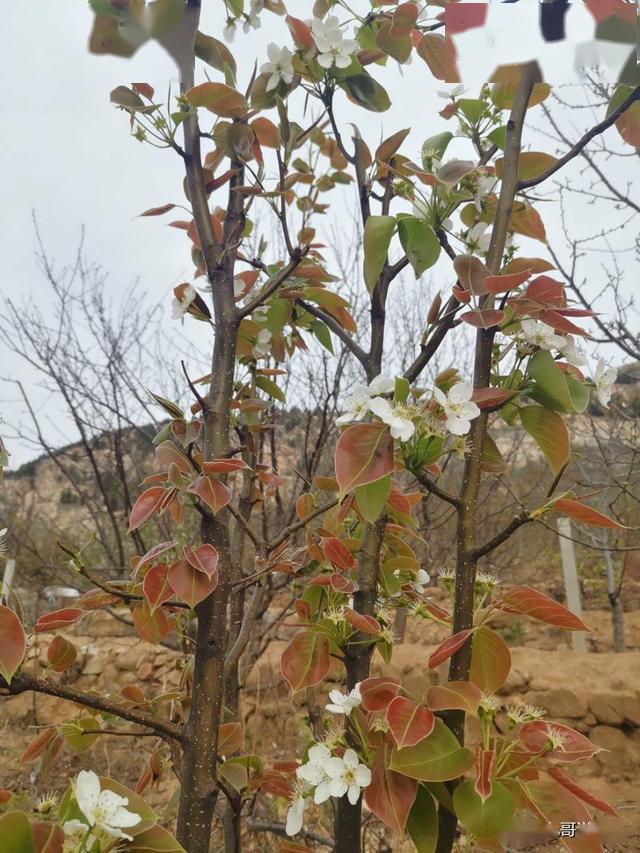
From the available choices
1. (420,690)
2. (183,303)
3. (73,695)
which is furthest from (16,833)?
(420,690)

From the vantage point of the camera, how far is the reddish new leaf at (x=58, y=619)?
74 cm

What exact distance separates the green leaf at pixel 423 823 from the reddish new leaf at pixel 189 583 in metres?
0.28

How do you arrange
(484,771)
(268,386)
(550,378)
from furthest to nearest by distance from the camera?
(268,386) → (550,378) → (484,771)

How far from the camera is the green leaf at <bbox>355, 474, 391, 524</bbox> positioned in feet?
2.03

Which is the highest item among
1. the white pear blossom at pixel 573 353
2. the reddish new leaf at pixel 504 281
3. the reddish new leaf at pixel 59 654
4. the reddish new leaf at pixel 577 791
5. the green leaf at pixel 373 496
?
the reddish new leaf at pixel 504 281

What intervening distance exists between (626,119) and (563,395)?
424mm

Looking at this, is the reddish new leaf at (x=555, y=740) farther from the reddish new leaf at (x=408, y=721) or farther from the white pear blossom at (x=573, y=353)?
the white pear blossom at (x=573, y=353)

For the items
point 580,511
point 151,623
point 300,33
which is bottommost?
point 151,623

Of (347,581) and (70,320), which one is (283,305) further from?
(70,320)

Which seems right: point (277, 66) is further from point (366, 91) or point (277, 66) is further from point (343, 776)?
point (343, 776)

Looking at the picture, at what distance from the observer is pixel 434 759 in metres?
0.56

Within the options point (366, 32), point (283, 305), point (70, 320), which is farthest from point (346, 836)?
point (70, 320)

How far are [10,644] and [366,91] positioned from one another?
32.7 inches

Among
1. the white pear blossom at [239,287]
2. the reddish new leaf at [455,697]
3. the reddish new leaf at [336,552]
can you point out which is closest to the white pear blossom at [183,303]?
the white pear blossom at [239,287]
